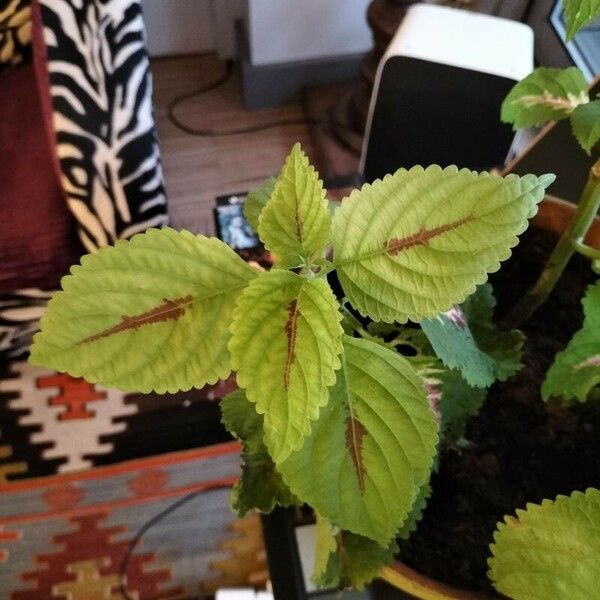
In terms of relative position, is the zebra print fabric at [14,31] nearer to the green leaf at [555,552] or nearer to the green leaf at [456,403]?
the green leaf at [456,403]

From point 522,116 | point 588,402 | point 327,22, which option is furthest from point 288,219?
Answer: point 327,22

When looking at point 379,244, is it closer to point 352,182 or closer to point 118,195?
point 352,182

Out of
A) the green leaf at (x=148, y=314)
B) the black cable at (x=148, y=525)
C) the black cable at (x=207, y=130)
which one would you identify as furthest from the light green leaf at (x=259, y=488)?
the black cable at (x=207, y=130)

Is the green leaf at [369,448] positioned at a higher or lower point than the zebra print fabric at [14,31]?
higher

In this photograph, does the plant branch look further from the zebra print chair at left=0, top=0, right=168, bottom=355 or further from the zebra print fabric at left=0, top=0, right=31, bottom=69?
the zebra print fabric at left=0, top=0, right=31, bottom=69

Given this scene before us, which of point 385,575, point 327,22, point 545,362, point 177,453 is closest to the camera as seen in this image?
point 385,575

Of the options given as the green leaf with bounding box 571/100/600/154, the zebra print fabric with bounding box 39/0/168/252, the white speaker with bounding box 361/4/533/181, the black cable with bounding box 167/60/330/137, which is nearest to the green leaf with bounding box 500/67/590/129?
the green leaf with bounding box 571/100/600/154

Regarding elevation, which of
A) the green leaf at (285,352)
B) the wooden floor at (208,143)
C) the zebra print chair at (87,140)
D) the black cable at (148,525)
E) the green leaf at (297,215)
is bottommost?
the black cable at (148,525)
